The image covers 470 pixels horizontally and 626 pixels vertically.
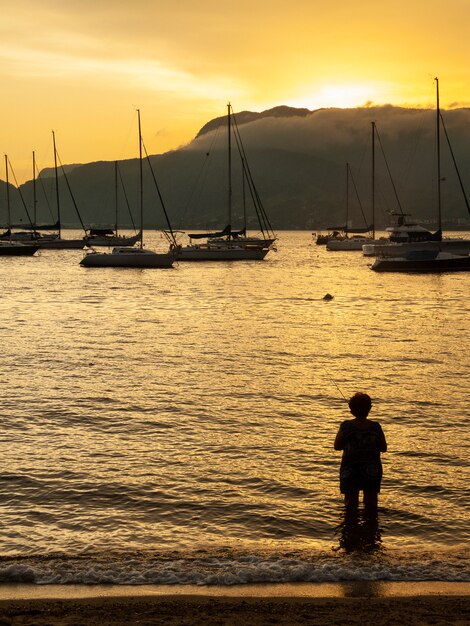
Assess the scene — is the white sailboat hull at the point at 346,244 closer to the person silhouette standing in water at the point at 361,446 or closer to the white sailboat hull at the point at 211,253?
the white sailboat hull at the point at 211,253

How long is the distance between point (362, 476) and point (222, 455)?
3.84 m

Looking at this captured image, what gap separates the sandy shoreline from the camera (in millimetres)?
7531

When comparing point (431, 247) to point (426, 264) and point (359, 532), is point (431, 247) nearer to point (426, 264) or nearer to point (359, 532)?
point (426, 264)

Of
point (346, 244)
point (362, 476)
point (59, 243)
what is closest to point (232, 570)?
point (362, 476)

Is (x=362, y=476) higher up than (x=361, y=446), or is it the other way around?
(x=361, y=446)

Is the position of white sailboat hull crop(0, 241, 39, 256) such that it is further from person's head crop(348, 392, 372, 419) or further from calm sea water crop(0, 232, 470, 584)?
person's head crop(348, 392, 372, 419)

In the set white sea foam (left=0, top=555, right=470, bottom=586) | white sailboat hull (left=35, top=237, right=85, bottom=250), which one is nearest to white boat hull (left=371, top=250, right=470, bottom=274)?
white sea foam (left=0, top=555, right=470, bottom=586)

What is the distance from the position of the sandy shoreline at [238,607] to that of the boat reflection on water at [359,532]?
1321 mm

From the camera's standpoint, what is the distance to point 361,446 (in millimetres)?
10484

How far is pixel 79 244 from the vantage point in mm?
140000

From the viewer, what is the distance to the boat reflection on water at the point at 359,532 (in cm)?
990

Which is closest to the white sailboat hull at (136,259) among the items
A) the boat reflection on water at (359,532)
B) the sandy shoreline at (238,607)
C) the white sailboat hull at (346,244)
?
the white sailboat hull at (346,244)

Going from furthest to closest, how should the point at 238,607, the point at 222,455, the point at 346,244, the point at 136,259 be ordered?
the point at 346,244 < the point at 136,259 < the point at 222,455 < the point at 238,607

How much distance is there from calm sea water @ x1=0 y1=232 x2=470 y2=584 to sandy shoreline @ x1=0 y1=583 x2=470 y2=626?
38 centimetres
